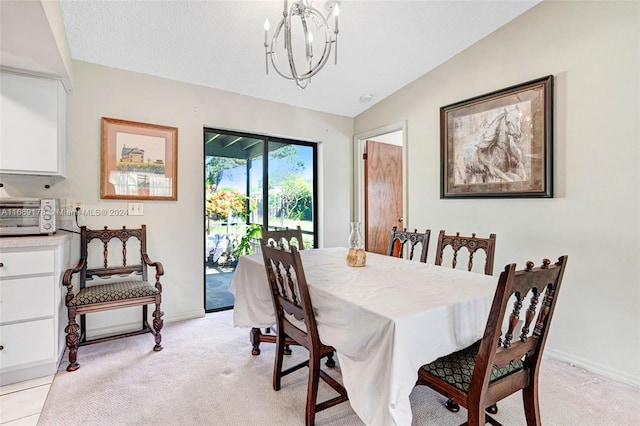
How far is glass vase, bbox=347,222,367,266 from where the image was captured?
2074 millimetres

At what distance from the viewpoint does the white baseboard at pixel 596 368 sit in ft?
6.92

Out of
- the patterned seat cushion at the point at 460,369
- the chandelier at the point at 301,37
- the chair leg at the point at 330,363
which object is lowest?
the chair leg at the point at 330,363

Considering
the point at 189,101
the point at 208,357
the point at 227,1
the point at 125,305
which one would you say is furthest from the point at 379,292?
the point at 189,101

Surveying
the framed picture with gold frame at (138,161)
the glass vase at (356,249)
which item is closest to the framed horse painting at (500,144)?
the glass vase at (356,249)

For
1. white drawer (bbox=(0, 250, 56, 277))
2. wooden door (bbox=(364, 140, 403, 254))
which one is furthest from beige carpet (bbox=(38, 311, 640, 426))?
wooden door (bbox=(364, 140, 403, 254))

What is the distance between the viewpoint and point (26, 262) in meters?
2.11

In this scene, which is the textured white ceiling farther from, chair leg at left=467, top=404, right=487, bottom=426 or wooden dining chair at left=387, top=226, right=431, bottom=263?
chair leg at left=467, top=404, right=487, bottom=426

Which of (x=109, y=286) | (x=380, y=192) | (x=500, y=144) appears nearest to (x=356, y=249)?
(x=500, y=144)

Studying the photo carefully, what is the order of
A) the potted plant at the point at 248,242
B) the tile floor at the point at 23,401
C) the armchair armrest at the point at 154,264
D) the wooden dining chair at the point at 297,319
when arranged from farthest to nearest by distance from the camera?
the potted plant at the point at 248,242 → the armchair armrest at the point at 154,264 → the tile floor at the point at 23,401 → the wooden dining chair at the point at 297,319

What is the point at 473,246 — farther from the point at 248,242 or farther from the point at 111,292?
the point at 111,292

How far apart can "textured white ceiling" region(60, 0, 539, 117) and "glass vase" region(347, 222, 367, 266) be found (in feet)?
5.52

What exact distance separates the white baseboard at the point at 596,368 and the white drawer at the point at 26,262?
3744 mm

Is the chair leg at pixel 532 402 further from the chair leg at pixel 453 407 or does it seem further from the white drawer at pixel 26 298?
the white drawer at pixel 26 298

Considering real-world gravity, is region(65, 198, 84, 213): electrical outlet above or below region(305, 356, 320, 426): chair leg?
above
